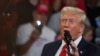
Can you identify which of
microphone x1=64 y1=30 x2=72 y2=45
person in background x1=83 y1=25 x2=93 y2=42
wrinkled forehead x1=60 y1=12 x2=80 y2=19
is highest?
wrinkled forehead x1=60 y1=12 x2=80 y2=19

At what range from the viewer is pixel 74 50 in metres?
1.70

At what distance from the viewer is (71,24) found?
77.2 inches

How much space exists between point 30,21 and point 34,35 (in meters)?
0.13

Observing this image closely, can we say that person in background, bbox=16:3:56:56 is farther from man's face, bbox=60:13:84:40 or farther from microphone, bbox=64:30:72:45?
microphone, bbox=64:30:72:45

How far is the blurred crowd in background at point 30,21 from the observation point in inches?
115

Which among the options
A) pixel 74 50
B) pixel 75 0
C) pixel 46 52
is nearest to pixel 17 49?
pixel 75 0

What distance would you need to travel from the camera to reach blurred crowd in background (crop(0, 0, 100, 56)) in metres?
2.93

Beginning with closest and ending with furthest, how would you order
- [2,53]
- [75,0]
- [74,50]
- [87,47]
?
[74,50] → [87,47] → [2,53] → [75,0]

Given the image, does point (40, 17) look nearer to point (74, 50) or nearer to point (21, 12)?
point (21, 12)

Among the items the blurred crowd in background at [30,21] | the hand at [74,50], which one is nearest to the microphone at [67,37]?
the hand at [74,50]

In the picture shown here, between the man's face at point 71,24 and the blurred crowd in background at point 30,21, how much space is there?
101cm

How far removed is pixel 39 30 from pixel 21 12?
21 centimetres

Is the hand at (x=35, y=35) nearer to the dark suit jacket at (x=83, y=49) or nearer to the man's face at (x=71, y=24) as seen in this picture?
the dark suit jacket at (x=83, y=49)

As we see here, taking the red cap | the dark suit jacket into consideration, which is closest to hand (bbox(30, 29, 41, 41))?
the red cap
